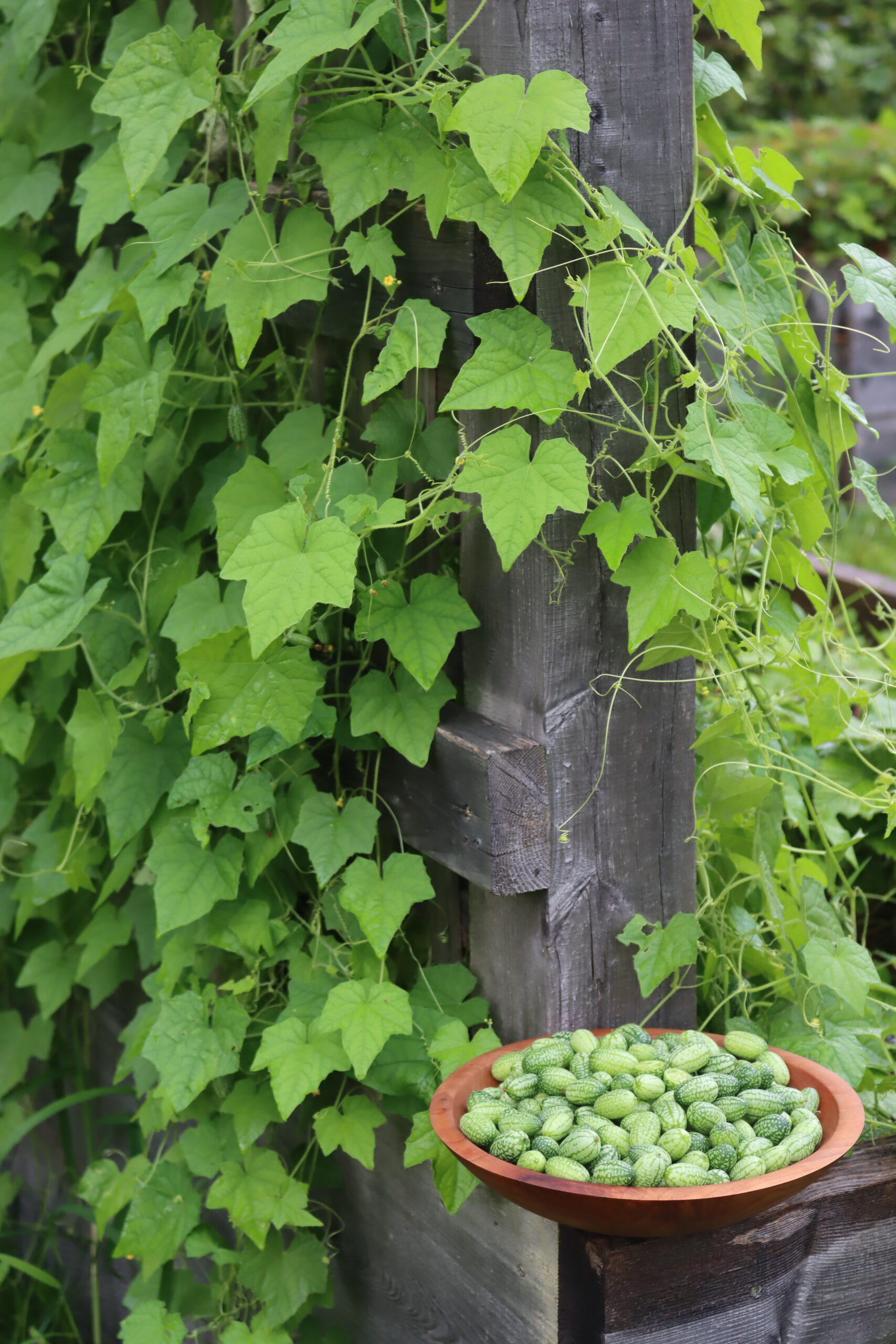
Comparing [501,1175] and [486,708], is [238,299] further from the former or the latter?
[501,1175]

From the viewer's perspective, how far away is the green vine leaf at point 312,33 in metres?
1.23

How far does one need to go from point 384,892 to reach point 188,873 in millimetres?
267

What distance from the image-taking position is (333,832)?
1503mm

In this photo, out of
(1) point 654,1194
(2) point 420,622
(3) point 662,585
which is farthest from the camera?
(2) point 420,622

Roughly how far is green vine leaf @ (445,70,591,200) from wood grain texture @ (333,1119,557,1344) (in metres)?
1.06

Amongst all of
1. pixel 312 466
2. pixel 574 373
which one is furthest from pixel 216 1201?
pixel 574 373

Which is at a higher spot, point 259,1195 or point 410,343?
point 410,343

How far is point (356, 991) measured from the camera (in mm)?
1394

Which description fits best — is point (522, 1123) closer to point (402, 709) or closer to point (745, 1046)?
point (745, 1046)

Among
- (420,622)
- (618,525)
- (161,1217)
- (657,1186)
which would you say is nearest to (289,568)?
(420,622)

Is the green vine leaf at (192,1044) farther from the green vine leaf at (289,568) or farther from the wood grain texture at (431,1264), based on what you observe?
the green vine leaf at (289,568)

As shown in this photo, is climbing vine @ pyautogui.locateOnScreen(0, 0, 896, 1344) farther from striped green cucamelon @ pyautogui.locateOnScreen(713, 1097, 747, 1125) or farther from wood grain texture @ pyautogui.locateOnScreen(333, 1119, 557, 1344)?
striped green cucamelon @ pyautogui.locateOnScreen(713, 1097, 747, 1125)

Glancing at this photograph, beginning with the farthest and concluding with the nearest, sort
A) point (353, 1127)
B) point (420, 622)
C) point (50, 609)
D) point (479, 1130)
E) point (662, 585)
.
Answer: point (50, 609), point (353, 1127), point (420, 622), point (662, 585), point (479, 1130)

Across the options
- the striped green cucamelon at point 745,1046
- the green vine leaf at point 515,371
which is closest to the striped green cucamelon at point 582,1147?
the striped green cucamelon at point 745,1046
